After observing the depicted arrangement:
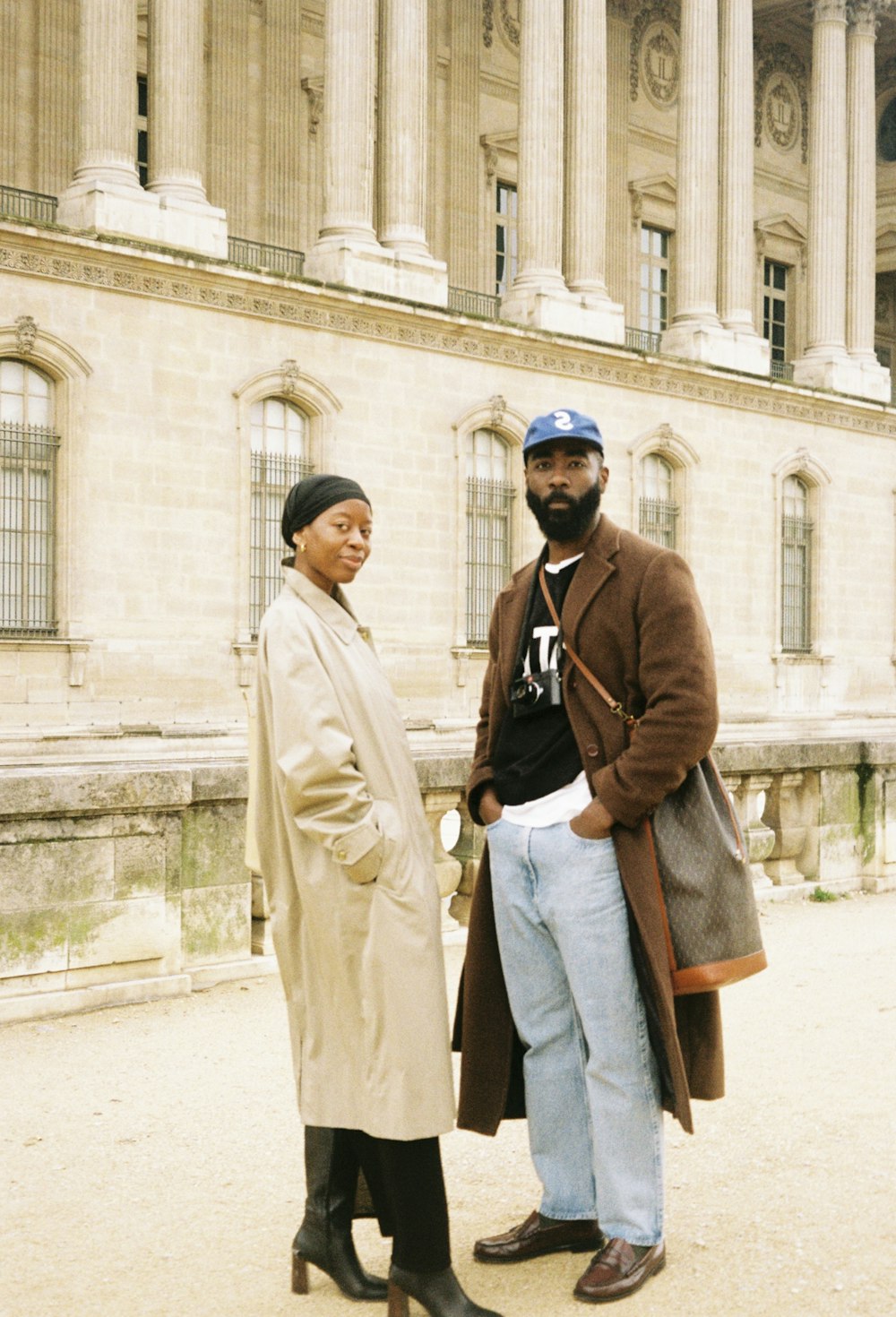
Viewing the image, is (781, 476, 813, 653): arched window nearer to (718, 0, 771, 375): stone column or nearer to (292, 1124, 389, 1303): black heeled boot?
(718, 0, 771, 375): stone column

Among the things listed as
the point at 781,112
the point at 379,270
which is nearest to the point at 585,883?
the point at 379,270

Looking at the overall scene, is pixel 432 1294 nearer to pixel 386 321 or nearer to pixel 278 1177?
pixel 278 1177

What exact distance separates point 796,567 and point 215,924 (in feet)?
86.8

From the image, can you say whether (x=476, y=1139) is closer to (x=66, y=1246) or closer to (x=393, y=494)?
(x=66, y=1246)

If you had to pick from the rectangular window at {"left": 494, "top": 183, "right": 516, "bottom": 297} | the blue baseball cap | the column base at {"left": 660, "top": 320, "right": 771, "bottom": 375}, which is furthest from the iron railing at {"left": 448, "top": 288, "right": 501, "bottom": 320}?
the blue baseball cap

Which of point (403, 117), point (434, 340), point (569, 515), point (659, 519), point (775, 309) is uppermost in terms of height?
point (403, 117)

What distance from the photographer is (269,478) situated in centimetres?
2270

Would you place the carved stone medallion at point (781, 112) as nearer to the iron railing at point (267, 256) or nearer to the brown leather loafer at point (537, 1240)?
the iron railing at point (267, 256)

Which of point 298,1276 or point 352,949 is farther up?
point 352,949

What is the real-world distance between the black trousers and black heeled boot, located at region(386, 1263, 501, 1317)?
17 millimetres

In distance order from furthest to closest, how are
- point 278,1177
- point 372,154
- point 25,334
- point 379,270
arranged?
point 372,154, point 379,270, point 25,334, point 278,1177

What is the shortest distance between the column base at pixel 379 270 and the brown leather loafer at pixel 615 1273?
20.7 metres

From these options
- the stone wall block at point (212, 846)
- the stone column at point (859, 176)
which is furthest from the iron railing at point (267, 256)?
the stone wall block at point (212, 846)

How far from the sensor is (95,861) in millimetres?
6164
